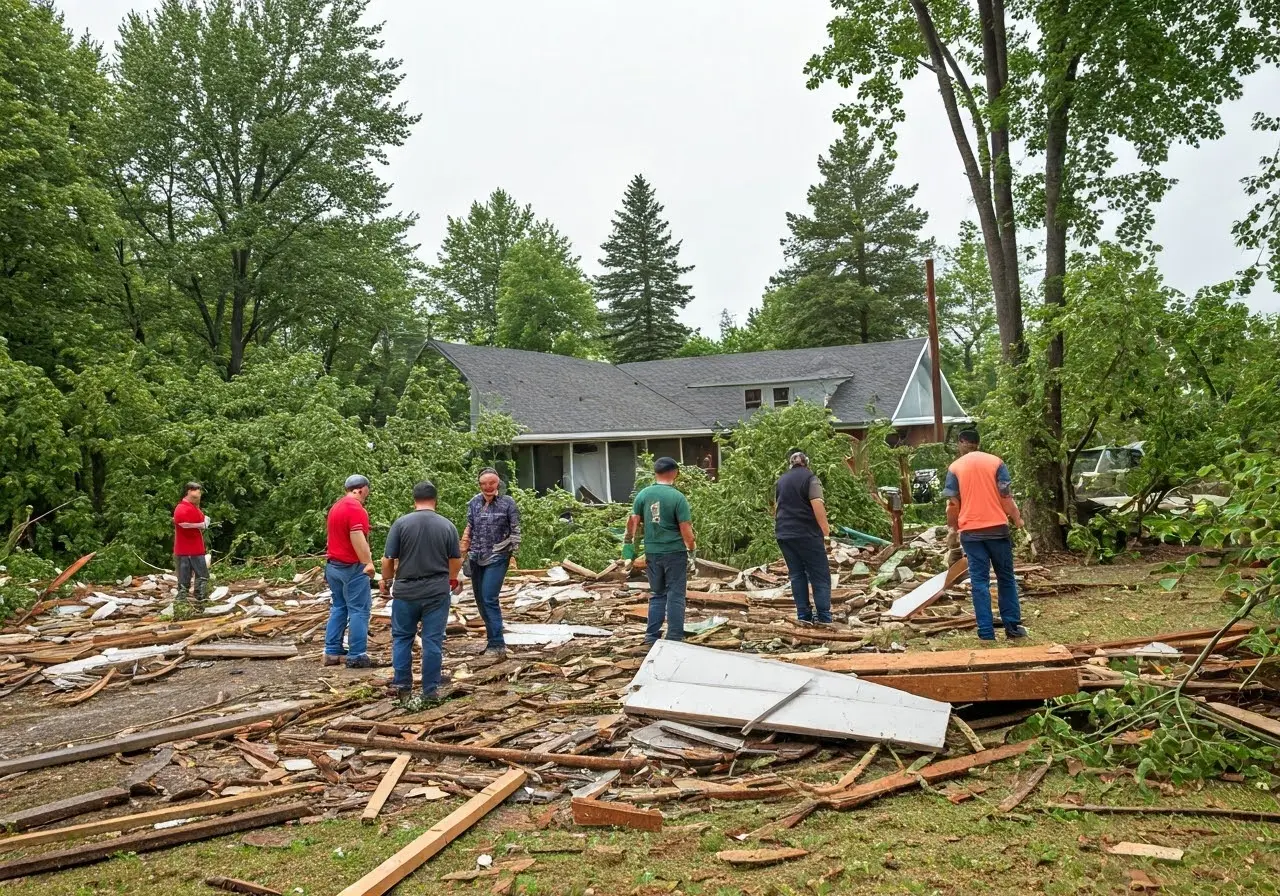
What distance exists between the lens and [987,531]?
27.6 feet

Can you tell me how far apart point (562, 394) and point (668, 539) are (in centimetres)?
2414

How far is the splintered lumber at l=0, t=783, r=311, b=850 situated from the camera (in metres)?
5.14

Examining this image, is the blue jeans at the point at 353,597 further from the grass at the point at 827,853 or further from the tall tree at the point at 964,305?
the tall tree at the point at 964,305

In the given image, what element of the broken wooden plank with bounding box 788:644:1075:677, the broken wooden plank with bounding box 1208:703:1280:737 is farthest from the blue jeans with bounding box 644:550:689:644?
the broken wooden plank with bounding box 1208:703:1280:737

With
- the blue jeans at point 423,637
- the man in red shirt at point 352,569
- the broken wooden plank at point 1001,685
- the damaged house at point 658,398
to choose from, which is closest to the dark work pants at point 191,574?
the man in red shirt at point 352,569

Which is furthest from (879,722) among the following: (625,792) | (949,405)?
(949,405)

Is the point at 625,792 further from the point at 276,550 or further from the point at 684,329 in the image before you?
the point at 684,329

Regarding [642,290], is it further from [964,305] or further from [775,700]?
[775,700]

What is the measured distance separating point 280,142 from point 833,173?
115 feet

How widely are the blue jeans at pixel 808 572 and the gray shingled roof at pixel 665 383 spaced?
1923 centimetres

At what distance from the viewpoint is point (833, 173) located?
178 ft

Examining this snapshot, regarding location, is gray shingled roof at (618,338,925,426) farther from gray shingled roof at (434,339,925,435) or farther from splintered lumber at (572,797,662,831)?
splintered lumber at (572,797,662,831)

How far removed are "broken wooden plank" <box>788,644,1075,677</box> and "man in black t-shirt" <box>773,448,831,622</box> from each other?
281 cm

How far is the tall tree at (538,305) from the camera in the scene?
53.1m
